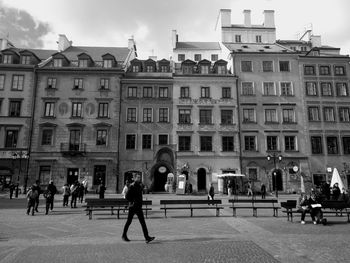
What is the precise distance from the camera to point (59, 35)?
140 ft

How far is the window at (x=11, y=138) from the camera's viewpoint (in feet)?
113

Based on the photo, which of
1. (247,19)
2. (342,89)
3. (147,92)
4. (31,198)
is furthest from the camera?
(247,19)

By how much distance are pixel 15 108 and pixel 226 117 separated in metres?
25.8

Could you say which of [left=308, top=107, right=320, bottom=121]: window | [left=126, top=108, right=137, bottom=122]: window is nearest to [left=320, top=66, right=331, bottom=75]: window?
[left=308, top=107, right=320, bottom=121]: window

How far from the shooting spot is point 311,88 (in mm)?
38219

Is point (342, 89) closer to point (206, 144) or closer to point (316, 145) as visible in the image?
point (316, 145)

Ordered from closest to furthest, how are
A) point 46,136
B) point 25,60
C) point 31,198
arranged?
point 31,198 → point 46,136 → point 25,60

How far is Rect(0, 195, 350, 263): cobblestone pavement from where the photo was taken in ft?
24.5

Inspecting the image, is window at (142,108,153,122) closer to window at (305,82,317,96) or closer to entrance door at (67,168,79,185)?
entrance door at (67,168,79,185)

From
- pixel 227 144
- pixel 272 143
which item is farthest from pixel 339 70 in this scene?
pixel 227 144

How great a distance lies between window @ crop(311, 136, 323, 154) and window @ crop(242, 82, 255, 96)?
372 inches

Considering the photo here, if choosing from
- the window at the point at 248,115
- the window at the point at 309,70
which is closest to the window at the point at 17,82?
the window at the point at 248,115

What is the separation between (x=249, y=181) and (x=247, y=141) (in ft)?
16.2

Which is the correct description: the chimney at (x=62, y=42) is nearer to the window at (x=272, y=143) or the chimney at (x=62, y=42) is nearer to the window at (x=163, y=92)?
the window at (x=163, y=92)
